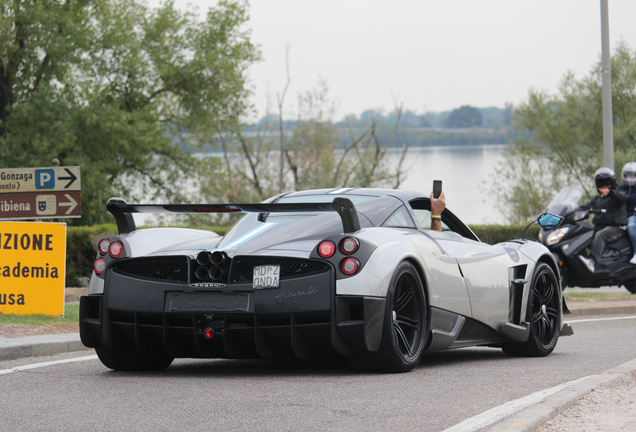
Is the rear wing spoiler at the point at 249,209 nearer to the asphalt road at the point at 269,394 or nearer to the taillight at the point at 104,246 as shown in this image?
the taillight at the point at 104,246

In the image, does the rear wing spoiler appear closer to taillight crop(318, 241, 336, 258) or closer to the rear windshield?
taillight crop(318, 241, 336, 258)

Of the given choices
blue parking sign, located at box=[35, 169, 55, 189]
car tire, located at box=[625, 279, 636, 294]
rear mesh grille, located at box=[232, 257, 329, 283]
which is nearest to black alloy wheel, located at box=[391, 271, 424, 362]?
rear mesh grille, located at box=[232, 257, 329, 283]

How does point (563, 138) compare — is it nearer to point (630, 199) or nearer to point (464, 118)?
point (464, 118)

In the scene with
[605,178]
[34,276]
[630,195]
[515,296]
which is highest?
[605,178]

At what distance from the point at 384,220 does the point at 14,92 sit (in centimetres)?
2537

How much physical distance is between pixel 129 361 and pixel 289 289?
1.50 metres

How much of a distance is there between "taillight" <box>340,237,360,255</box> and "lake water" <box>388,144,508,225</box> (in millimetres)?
24960

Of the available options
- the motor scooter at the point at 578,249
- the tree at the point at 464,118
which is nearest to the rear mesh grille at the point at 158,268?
the motor scooter at the point at 578,249

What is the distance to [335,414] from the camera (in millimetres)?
4539

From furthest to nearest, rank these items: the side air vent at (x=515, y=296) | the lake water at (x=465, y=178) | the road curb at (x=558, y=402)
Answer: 1. the lake water at (x=465, y=178)
2. the side air vent at (x=515, y=296)
3. the road curb at (x=558, y=402)

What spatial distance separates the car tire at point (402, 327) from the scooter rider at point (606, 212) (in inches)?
339

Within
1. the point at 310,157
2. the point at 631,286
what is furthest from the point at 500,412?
the point at 310,157

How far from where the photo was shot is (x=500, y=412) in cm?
445

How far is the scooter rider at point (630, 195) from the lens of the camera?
46.1ft
